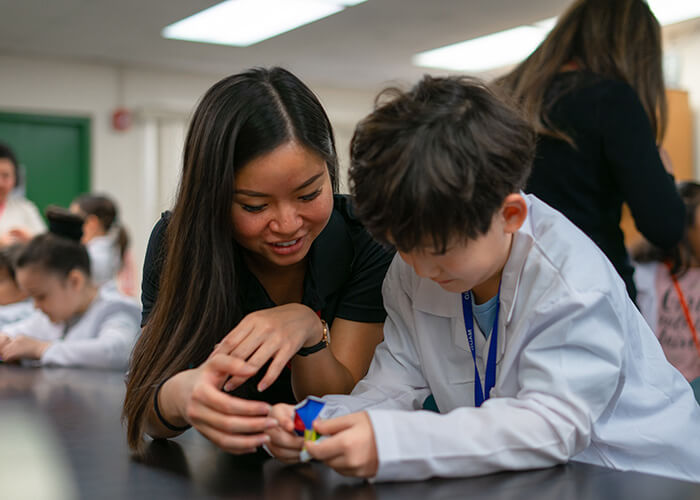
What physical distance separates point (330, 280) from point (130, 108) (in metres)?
5.68

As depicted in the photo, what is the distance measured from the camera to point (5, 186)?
3.77m

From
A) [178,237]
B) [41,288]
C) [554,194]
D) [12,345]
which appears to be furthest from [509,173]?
[41,288]

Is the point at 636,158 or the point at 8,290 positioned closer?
the point at 636,158

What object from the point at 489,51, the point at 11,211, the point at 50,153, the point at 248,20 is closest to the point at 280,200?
the point at 11,211

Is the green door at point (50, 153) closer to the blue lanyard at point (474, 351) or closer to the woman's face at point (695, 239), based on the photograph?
the woman's face at point (695, 239)

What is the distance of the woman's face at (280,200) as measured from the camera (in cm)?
106

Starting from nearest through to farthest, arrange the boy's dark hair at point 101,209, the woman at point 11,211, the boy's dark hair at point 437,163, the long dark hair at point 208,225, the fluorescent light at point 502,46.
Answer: the boy's dark hair at point 437,163
the long dark hair at point 208,225
the woman at point 11,211
the boy's dark hair at point 101,209
the fluorescent light at point 502,46

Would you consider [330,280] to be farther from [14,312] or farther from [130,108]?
[130,108]

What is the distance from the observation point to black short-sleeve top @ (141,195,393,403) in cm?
123

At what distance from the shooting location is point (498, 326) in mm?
958

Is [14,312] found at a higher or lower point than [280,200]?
lower

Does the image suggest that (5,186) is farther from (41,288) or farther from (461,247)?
(461,247)

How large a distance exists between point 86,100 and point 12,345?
456cm

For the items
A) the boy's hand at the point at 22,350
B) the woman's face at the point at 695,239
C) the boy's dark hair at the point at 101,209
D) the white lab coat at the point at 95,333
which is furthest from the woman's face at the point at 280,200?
the boy's dark hair at the point at 101,209
